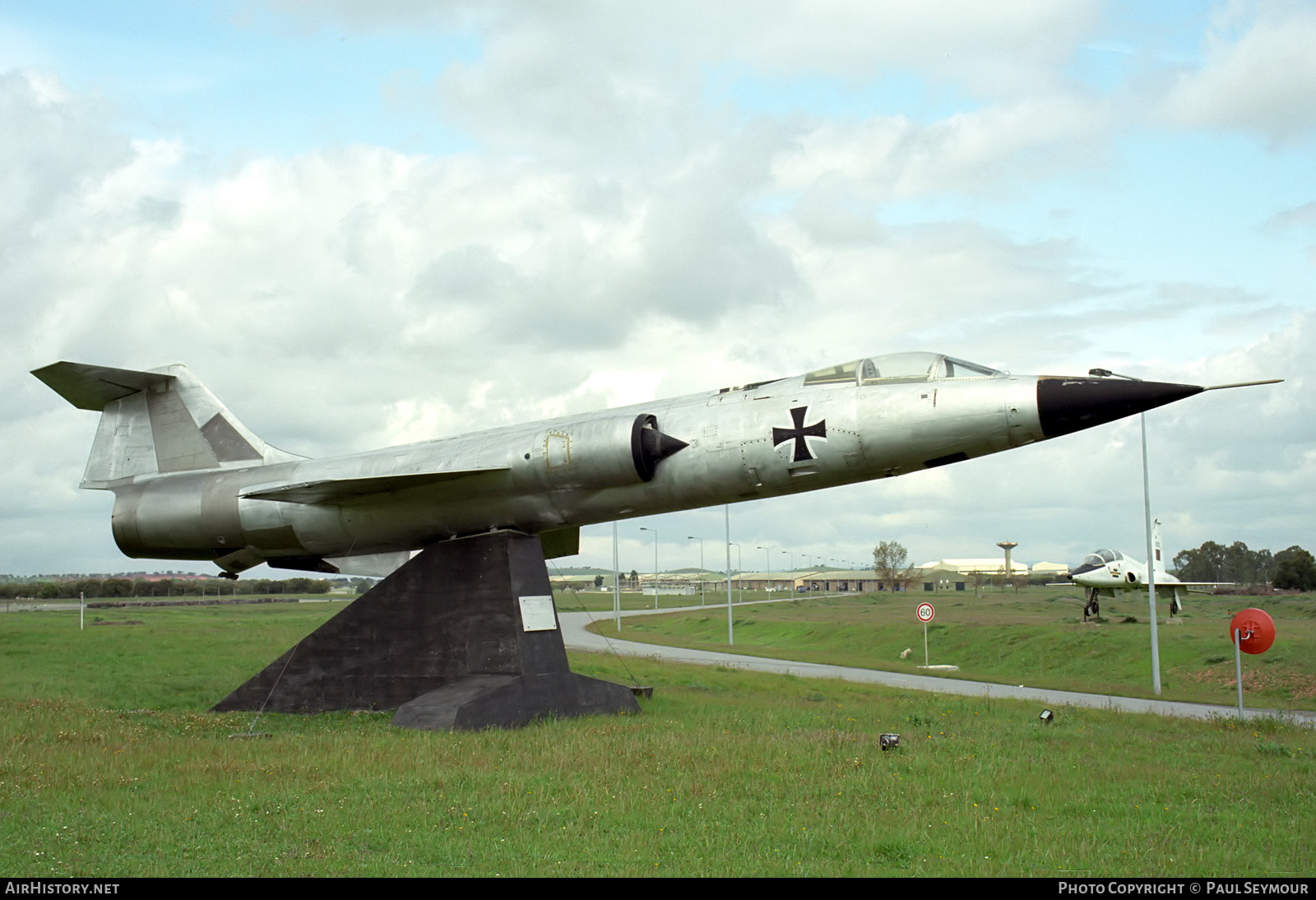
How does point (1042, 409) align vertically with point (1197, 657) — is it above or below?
above

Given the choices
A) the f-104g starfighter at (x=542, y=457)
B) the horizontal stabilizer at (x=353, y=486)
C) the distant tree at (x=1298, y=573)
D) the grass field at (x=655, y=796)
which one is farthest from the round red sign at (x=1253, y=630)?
the distant tree at (x=1298, y=573)

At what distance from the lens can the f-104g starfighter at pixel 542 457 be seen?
11.4 metres

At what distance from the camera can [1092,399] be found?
10.6 m

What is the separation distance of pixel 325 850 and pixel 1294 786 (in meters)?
8.71

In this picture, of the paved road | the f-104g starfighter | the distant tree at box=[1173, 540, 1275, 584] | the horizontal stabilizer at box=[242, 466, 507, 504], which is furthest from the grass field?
the distant tree at box=[1173, 540, 1275, 584]

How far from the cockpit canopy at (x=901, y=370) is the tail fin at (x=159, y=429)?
9289mm

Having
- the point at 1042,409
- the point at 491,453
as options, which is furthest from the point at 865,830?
the point at 491,453

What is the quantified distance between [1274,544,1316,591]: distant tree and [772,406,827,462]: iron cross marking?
71476mm

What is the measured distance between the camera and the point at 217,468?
16.0 metres

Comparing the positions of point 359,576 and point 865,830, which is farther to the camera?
point 359,576

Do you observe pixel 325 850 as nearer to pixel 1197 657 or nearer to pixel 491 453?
pixel 491 453

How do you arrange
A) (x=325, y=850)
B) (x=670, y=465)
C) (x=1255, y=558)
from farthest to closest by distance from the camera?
(x=1255, y=558) < (x=670, y=465) < (x=325, y=850)

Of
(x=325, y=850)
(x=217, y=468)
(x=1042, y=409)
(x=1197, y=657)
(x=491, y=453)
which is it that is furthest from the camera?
(x=1197, y=657)

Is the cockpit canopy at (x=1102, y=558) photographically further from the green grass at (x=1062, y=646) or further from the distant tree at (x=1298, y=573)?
the distant tree at (x=1298, y=573)
